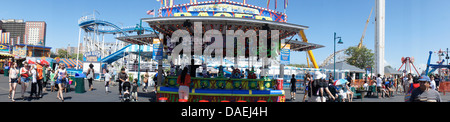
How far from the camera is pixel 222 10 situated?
44.3 feet

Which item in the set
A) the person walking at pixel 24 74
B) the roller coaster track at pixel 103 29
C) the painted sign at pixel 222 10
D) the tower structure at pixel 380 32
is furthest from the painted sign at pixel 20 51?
the tower structure at pixel 380 32

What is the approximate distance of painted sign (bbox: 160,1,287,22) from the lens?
1339 cm

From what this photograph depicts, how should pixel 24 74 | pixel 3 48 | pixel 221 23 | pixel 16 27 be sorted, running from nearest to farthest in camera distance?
pixel 221 23
pixel 24 74
pixel 3 48
pixel 16 27

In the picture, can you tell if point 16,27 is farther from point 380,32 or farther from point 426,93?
point 426,93

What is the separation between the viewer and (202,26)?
8.92 m

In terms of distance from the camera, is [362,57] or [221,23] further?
[362,57]

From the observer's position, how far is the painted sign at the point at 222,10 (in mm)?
13391

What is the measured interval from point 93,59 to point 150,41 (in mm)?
20675

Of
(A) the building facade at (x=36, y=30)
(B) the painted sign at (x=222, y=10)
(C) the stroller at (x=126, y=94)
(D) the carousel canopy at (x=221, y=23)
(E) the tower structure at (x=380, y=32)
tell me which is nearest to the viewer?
(D) the carousel canopy at (x=221, y=23)

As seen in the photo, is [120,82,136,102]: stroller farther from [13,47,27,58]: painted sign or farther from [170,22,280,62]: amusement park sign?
[13,47,27,58]: painted sign

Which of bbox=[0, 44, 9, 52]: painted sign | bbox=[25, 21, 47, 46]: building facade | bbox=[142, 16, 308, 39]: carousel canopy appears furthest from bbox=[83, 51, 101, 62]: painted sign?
bbox=[25, 21, 47, 46]: building facade

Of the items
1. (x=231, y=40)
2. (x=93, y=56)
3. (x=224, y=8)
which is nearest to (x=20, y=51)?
(x=93, y=56)

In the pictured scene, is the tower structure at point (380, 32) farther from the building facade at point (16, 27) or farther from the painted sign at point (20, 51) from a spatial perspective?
the building facade at point (16, 27)
